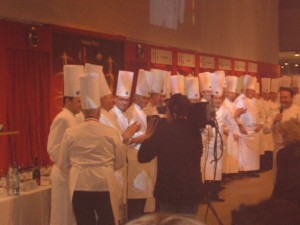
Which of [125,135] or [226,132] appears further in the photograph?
[226,132]

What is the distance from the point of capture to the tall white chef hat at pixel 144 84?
700cm

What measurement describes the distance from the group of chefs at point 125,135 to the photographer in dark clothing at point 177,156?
0.69 feet

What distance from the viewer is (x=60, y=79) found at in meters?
6.75

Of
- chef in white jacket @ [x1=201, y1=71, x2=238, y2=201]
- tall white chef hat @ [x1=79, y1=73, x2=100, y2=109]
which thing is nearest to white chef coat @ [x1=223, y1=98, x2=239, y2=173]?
chef in white jacket @ [x1=201, y1=71, x2=238, y2=201]

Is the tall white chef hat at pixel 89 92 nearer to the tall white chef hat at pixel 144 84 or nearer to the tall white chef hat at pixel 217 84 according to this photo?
the tall white chef hat at pixel 144 84

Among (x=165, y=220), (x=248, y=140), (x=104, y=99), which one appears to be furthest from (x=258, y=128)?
(x=165, y=220)

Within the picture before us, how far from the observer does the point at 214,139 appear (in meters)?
8.58

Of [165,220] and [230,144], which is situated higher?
[165,220]

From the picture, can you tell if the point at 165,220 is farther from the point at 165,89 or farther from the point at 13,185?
the point at 165,89

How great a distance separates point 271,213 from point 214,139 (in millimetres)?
7056

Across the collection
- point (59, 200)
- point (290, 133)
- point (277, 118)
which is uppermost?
point (290, 133)

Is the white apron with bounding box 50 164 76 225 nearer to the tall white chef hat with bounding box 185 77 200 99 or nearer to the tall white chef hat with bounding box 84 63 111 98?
the tall white chef hat with bounding box 84 63 111 98

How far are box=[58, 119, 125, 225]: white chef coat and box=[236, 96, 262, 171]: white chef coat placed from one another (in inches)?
247

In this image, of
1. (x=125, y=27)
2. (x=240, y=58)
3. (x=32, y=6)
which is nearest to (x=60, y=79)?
(x=32, y=6)
